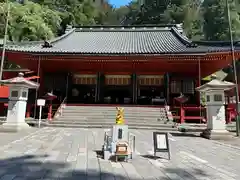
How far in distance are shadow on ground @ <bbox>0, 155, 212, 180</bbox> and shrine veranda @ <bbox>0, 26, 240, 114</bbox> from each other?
10.5 m

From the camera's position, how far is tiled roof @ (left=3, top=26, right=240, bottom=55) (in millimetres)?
14812

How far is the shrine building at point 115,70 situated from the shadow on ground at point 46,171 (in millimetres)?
10512

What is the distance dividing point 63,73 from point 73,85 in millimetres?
1238

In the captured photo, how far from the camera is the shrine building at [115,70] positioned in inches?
587

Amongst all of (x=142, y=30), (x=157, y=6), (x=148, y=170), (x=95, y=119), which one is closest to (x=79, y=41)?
(x=142, y=30)

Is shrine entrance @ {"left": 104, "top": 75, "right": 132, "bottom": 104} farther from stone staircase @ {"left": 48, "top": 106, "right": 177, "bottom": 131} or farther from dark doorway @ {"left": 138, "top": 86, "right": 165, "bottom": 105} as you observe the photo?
stone staircase @ {"left": 48, "top": 106, "right": 177, "bottom": 131}

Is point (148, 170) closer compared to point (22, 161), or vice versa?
point (148, 170)

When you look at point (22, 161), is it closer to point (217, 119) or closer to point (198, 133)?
point (217, 119)

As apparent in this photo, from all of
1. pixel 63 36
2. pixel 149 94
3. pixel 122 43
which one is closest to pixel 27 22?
pixel 63 36

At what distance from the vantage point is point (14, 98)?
9961 mm

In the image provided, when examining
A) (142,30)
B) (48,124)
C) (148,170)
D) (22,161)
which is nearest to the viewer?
(148,170)

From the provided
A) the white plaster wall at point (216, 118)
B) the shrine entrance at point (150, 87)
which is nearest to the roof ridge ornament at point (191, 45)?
the shrine entrance at point (150, 87)

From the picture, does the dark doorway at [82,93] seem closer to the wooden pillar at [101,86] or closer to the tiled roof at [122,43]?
the wooden pillar at [101,86]

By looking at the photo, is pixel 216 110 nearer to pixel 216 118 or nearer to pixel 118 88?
pixel 216 118
